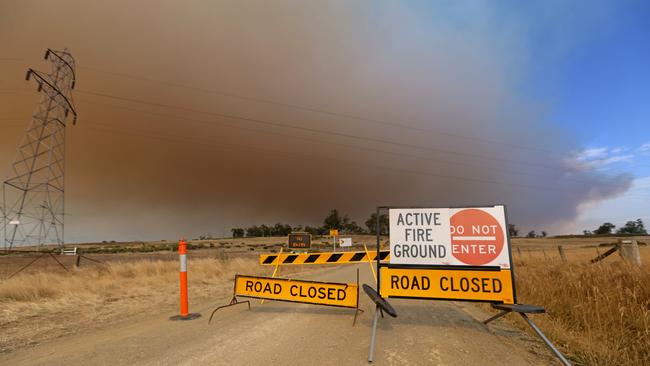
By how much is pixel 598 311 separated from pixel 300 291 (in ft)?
18.9

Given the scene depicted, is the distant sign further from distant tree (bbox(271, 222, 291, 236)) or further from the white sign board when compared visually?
distant tree (bbox(271, 222, 291, 236))

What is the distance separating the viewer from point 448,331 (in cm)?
655

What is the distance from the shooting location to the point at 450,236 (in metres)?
6.30

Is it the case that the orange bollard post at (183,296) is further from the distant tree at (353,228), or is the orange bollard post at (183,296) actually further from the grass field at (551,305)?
the distant tree at (353,228)

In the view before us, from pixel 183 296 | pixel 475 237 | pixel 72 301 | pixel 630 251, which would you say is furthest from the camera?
pixel 72 301

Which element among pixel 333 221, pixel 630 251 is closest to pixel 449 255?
pixel 630 251

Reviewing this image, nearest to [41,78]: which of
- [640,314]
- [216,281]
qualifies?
[216,281]

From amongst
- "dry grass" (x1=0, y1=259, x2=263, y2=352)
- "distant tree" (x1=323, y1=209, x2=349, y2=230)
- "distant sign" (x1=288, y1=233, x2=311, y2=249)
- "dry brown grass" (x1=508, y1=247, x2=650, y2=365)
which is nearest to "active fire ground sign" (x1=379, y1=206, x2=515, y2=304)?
"dry brown grass" (x1=508, y1=247, x2=650, y2=365)

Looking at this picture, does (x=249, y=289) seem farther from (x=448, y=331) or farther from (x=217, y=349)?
(x=448, y=331)

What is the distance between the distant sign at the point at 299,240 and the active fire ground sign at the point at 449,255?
13.7 m

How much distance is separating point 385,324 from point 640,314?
438 cm

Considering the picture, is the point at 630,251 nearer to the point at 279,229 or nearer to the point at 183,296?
the point at 183,296

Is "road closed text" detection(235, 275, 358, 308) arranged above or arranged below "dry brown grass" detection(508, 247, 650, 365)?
above

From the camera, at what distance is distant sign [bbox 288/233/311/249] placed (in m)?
19.9
